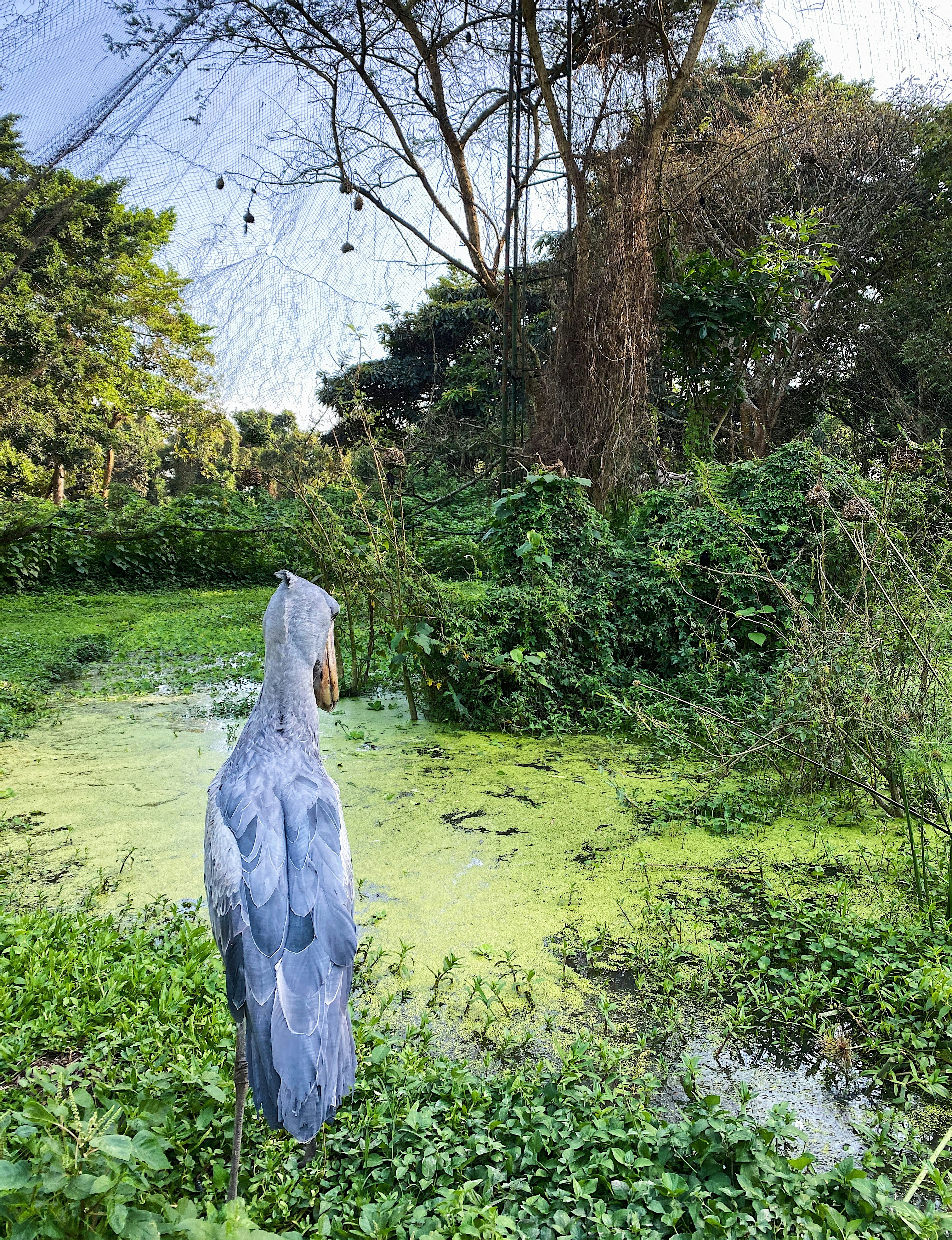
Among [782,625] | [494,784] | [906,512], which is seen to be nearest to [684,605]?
[782,625]

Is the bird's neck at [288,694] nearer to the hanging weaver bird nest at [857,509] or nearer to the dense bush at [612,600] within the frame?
the hanging weaver bird nest at [857,509]

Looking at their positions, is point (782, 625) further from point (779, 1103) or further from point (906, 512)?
point (779, 1103)

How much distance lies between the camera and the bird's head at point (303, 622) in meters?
1.61

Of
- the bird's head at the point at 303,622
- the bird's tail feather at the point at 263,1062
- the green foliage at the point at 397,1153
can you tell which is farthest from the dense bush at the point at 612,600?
the bird's tail feather at the point at 263,1062

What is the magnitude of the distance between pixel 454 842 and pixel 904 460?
2.42 meters

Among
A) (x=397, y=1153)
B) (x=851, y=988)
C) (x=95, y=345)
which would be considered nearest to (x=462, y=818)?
(x=851, y=988)

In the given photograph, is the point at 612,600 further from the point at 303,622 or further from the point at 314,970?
the point at 314,970

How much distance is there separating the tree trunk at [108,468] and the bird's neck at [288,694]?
18.6 meters

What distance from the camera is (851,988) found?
230 centimetres

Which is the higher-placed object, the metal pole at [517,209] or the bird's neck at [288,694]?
the metal pole at [517,209]

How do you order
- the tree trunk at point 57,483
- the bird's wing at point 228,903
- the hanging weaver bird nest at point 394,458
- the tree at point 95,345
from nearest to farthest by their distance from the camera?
the bird's wing at point 228,903, the hanging weaver bird nest at point 394,458, the tree at point 95,345, the tree trunk at point 57,483

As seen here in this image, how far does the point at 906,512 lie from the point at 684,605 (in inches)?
60.5

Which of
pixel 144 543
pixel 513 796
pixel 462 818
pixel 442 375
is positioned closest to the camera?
pixel 462 818

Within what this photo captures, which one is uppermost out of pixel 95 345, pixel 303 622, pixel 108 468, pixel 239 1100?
pixel 95 345
